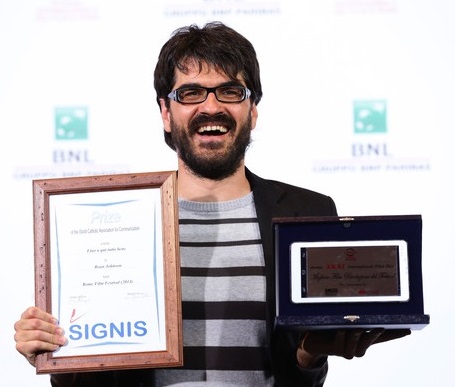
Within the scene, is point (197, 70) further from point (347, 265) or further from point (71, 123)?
point (71, 123)

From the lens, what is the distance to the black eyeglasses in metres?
1.94

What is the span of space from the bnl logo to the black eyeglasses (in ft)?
2.19

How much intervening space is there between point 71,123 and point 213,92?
0.78 m

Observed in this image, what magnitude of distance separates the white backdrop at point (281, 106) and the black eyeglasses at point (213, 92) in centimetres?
60

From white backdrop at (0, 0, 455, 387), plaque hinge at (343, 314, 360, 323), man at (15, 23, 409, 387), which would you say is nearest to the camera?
plaque hinge at (343, 314, 360, 323)

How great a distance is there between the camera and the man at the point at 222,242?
70.0 inches

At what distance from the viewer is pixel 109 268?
176 cm

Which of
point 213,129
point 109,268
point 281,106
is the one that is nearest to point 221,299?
point 109,268

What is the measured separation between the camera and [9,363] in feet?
8.32

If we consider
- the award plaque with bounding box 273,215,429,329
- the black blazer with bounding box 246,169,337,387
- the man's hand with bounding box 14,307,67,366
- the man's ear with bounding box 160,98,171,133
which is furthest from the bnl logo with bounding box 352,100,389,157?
the man's hand with bounding box 14,307,67,366

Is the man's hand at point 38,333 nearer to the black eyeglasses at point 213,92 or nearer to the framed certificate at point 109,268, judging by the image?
the framed certificate at point 109,268

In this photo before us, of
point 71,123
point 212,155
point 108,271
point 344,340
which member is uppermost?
point 71,123

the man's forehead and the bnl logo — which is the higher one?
the man's forehead

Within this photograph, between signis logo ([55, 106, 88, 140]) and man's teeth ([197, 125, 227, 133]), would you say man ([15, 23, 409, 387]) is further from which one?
signis logo ([55, 106, 88, 140])
